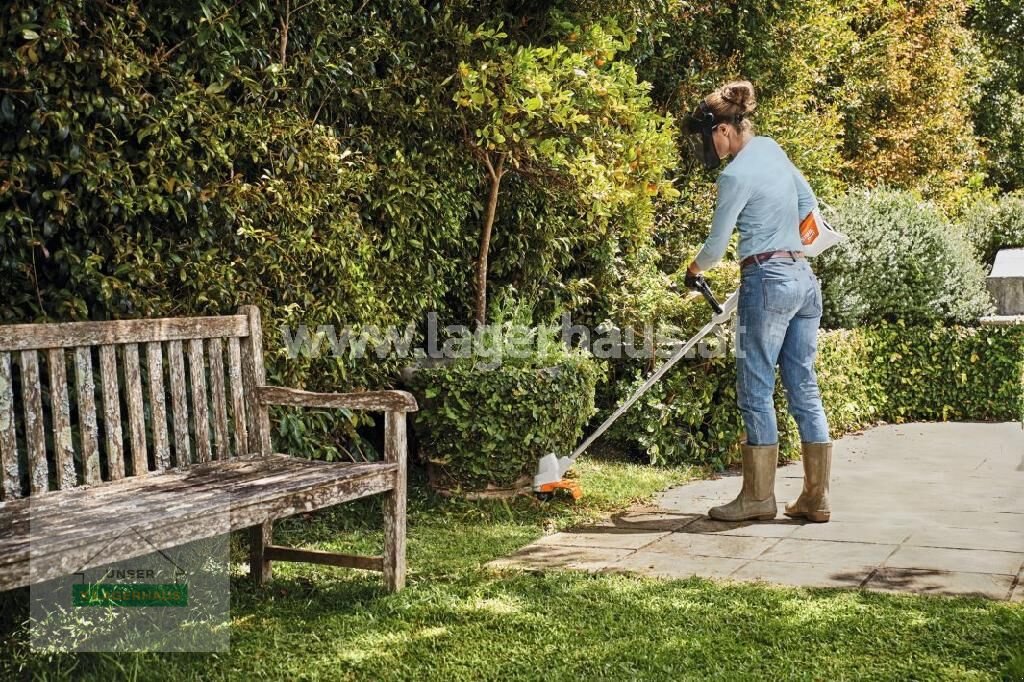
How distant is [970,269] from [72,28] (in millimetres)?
8375

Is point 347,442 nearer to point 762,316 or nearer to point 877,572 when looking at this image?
point 762,316

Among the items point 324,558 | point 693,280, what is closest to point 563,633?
point 324,558

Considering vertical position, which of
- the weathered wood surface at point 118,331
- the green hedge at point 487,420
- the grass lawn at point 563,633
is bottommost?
the grass lawn at point 563,633

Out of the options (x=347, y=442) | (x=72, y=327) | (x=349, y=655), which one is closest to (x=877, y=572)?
(x=349, y=655)

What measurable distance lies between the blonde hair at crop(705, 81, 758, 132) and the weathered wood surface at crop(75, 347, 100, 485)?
3.27 meters

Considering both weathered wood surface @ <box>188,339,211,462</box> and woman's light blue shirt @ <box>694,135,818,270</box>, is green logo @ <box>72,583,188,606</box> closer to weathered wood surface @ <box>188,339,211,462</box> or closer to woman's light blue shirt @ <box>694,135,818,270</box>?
weathered wood surface @ <box>188,339,211,462</box>

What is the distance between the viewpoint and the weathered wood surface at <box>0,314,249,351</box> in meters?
3.45

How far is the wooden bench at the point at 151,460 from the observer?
310 centimetres

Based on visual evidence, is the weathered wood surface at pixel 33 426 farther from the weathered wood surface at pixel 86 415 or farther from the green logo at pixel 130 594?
the green logo at pixel 130 594

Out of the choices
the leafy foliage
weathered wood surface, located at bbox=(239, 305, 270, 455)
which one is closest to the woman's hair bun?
weathered wood surface, located at bbox=(239, 305, 270, 455)

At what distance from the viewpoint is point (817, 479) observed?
17.4ft

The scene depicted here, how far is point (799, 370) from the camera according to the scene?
537cm

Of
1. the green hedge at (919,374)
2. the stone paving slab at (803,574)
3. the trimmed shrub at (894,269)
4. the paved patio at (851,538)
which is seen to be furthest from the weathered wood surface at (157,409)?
the trimmed shrub at (894,269)

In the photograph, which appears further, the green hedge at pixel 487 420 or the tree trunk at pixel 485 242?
the tree trunk at pixel 485 242
